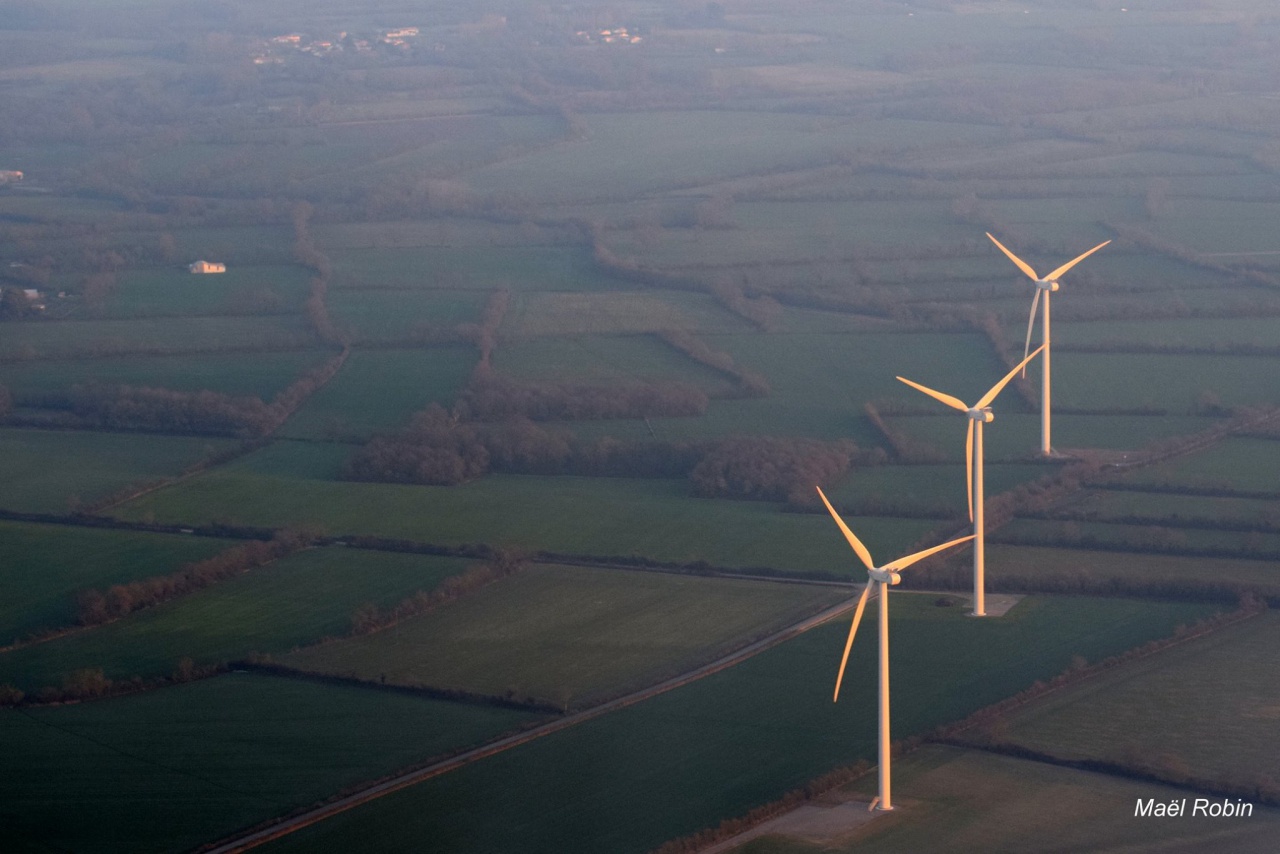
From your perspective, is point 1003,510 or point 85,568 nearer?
point 85,568

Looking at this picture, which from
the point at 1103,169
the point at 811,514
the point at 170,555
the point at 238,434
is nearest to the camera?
the point at 170,555

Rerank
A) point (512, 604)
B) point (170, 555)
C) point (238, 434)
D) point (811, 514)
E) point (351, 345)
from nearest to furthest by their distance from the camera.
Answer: point (512, 604) < point (170, 555) < point (811, 514) < point (238, 434) < point (351, 345)

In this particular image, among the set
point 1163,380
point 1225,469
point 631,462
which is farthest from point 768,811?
point 1163,380

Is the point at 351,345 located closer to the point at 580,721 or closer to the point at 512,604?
the point at 512,604

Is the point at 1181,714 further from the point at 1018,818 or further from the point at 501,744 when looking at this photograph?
the point at 501,744

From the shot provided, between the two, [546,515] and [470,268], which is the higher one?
[470,268]

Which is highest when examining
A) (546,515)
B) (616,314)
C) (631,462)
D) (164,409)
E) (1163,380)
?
(616,314)

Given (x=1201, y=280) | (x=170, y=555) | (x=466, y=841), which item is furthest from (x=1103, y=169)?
(x=466, y=841)

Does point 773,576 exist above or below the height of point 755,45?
below
